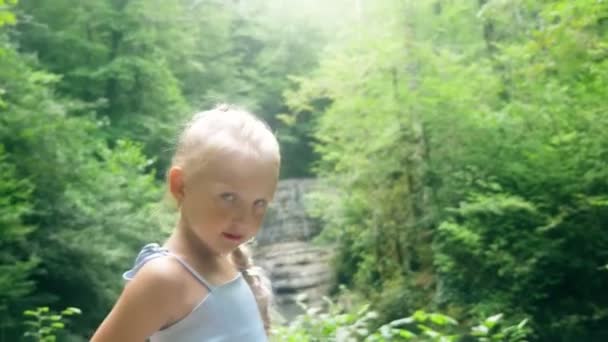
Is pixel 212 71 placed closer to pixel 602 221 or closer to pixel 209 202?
pixel 602 221

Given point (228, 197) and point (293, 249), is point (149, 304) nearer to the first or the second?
point (228, 197)

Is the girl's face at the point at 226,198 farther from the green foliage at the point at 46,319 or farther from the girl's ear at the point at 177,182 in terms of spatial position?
the green foliage at the point at 46,319

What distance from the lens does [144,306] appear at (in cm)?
73

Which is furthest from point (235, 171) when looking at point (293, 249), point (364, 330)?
point (293, 249)

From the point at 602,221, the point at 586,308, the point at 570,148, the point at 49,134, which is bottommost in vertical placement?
the point at 586,308

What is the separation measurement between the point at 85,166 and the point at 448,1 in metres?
3.59

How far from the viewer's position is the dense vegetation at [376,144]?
4770mm

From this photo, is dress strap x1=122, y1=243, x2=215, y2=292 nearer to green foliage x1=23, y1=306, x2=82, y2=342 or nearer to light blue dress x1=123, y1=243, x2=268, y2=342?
light blue dress x1=123, y1=243, x2=268, y2=342

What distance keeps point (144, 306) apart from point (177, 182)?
14 centimetres

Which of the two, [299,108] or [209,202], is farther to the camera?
[299,108]

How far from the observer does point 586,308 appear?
15.1ft

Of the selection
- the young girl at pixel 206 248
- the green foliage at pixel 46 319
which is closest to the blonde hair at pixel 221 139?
the young girl at pixel 206 248

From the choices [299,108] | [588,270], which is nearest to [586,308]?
[588,270]

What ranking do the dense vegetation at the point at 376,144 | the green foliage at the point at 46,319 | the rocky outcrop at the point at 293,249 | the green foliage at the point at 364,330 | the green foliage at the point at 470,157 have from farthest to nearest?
1. the rocky outcrop at the point at 293,249
2. the dense vegetation at the point at 376,144
3. the green foliage at the point at 470,157
4. the green foliage at the point at 46,319
5. the green foliage at the point at 364,330
